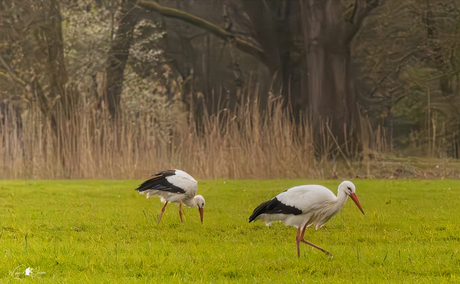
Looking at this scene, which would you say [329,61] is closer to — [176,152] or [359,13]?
[359,13]

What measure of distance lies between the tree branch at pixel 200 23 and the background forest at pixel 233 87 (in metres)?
0.04

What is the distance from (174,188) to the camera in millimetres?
9164

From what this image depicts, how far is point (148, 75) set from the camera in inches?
942

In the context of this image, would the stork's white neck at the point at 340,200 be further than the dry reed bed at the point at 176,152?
No

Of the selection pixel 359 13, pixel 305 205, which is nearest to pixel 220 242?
pixel 305 205

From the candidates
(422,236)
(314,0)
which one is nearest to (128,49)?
(314,0)

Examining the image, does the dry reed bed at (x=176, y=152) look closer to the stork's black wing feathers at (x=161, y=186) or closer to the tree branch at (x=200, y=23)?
the tree branch at (x=200, y=23)

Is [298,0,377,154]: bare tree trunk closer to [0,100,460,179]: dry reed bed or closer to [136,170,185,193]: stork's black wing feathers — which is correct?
[0,100,460,179]: dry reed bed

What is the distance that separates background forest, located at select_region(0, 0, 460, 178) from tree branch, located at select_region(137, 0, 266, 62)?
1.7 inches

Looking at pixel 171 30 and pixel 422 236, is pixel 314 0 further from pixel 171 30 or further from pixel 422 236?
pixel 422 236

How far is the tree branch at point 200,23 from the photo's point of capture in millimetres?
19625

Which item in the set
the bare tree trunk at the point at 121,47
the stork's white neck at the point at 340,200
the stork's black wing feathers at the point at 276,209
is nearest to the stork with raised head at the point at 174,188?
the stork's black wing feathers at the point at 276,209

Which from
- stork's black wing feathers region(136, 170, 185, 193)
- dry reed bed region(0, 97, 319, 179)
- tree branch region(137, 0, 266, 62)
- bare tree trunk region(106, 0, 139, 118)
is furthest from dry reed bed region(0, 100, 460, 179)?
bare tree trunk region(106, 0, 139, 118)

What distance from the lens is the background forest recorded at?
1541 cm
